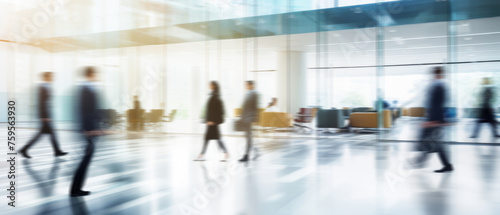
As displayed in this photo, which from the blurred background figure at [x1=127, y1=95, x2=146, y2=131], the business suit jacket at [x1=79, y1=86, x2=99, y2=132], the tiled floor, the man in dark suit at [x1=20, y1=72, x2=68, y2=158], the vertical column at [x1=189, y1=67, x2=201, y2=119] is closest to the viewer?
the tiled floor

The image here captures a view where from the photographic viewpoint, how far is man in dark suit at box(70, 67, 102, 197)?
13.4 feet

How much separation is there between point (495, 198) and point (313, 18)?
9.48 metres

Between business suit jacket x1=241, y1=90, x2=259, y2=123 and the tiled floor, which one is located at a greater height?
business suit jacket x1=241, y1=90, x2=259, y2=123

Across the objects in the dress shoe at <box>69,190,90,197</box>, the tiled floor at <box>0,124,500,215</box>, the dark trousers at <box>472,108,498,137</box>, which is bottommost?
the tiled floor at <box>0,124,500,215</box>

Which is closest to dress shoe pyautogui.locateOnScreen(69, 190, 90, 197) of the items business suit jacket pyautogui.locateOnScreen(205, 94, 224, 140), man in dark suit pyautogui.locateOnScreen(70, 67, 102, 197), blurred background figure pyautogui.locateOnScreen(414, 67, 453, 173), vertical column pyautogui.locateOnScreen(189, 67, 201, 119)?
man in dark suit pyautogui.locateOnScreen(70, 67, 102, 197)

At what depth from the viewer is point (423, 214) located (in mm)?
3375

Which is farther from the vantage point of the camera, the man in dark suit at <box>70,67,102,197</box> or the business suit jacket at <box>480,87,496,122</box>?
the business suit jacket at <box>480,87,496,122</box>

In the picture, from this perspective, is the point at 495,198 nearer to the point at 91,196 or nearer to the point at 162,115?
Result: the point at 91,196

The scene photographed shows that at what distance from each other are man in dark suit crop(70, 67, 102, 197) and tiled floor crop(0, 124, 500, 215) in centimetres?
19

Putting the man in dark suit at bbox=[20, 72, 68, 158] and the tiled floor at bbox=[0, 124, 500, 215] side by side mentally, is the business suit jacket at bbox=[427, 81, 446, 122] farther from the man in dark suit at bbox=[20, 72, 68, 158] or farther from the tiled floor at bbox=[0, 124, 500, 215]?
the man in dark suit at bbox=[20, 72, 68, 158]

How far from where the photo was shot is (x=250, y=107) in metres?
6.65

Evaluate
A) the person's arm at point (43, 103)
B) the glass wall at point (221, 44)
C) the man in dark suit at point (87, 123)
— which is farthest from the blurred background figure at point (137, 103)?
the man in dark suit at point (87, 123)

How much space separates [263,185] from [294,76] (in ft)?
39.8

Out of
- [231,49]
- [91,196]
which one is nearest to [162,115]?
[231,49]
